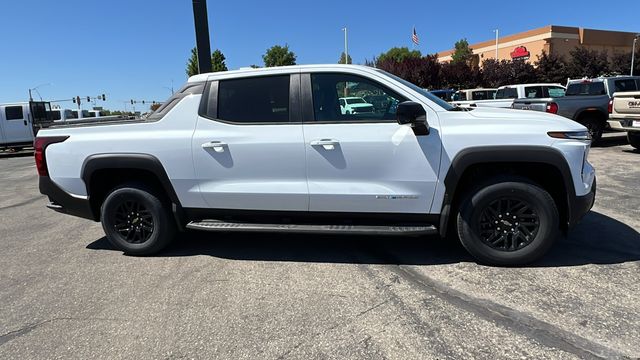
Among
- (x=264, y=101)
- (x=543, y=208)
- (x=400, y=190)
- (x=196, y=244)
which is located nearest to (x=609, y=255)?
(x=543, y=208)

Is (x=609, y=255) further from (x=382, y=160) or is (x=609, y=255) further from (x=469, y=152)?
(x=382, y=160)

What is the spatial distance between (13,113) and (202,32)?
552 inches

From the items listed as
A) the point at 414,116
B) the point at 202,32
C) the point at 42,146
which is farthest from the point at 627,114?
the point at 42,146

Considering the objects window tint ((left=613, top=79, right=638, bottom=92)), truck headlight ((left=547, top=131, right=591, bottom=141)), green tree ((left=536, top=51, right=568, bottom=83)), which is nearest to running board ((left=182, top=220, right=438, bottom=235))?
truck headlight ((left=547, top=131, right=591, bottom=141))

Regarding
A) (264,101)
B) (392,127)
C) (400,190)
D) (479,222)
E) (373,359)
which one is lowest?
(373,359)

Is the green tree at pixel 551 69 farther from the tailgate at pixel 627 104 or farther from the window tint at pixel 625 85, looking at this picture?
the tailgate at pixel 627 104

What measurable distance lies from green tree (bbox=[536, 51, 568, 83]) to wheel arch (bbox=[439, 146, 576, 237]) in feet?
129

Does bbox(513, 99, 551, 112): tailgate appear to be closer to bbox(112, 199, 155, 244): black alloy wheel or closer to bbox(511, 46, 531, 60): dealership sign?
bbox(112, 199, 155, 244): black alloy wheel

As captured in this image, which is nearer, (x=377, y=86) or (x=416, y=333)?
(x=416, y=333)

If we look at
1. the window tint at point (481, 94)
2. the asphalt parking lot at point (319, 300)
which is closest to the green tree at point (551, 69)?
the window tint at point (481, 94)

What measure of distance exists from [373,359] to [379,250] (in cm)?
197

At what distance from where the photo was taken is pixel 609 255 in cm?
425

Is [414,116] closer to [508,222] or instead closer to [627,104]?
[508,222]

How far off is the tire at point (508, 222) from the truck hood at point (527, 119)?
0.51 meters
